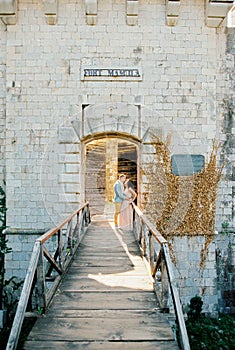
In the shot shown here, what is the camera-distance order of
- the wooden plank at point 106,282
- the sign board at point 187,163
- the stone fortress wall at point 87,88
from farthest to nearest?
the sign board at point 187,163 < the stone fortress wall at point 87,88 < the wooden plank at point 106,282

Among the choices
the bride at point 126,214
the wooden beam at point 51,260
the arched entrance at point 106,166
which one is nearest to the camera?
the wooden beam at point 51,260

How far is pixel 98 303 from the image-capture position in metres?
3.22

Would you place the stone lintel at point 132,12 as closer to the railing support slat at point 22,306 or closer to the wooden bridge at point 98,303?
the wooden bridge at point 98,303

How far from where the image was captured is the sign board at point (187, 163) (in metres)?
6.17

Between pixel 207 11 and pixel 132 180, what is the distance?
227 inches

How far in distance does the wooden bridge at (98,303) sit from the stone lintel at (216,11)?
4.18 meters

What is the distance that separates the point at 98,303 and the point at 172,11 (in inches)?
207

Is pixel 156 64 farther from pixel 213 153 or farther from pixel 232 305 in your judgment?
pixel 232 305

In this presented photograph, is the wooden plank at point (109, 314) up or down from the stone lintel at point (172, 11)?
down

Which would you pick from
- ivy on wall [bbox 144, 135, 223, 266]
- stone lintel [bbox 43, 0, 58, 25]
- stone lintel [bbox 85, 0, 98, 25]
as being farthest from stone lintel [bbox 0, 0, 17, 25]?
ivy on wall [bbox 144, 135, 223, 266]

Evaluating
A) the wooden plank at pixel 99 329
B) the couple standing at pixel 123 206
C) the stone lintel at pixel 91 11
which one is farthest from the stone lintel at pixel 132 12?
the wooden plank at pixel 99 329

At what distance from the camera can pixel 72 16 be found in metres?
6.16

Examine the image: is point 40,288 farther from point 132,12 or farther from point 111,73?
point 132,12

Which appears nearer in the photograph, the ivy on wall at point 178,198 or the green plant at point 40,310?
the green plant at point 40,310
